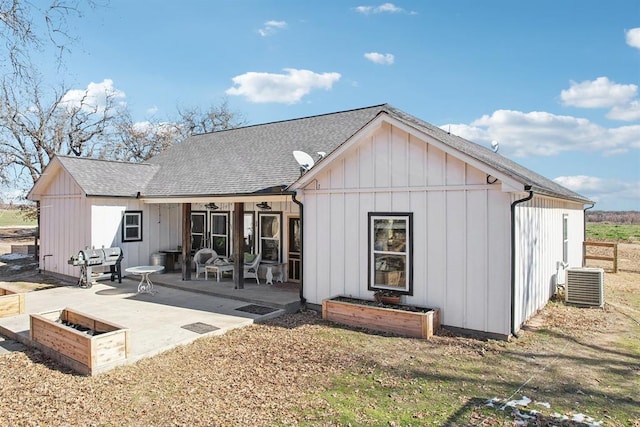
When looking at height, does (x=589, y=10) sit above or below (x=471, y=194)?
above

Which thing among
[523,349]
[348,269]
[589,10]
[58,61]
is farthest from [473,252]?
[589,10]

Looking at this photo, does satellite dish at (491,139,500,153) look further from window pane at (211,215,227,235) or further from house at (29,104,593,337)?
window pane at (211,215,227,235)

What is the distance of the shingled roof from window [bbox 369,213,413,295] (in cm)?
309

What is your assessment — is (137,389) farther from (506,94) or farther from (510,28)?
(506,94)

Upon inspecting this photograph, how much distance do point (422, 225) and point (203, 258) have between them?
7.92 metres

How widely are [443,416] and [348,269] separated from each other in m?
4.44

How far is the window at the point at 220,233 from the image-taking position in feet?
44.9

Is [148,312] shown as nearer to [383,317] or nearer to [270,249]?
[270,249]

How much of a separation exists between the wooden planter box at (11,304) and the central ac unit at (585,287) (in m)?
12.5

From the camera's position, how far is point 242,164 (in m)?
13.1

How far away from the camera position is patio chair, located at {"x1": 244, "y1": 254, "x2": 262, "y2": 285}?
1163 centimetres

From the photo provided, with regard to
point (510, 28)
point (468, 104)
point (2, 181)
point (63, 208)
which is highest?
point (510, 28)

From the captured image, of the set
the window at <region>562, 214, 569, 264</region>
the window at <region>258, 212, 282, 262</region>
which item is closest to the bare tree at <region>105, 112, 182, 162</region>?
the window at <region>258, 212, 282, 262</region>

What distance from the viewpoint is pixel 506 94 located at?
14.9 meters
